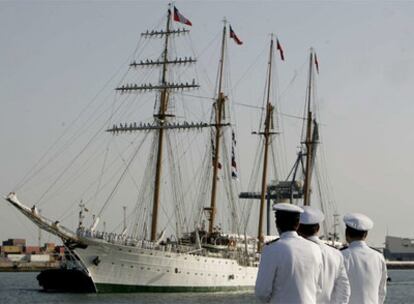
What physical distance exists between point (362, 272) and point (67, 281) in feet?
179

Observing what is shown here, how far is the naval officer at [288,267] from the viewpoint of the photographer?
24.0 ft

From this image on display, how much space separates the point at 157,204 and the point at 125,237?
12.8 feet

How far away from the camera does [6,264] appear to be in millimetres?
155375

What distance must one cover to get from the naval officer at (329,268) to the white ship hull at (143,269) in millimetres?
51026

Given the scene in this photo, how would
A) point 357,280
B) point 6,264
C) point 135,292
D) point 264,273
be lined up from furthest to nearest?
point 6,264, point 135,292, point 357,280, point 264,273

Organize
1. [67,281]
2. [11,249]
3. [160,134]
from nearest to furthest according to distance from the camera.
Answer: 1. [67,281]
2. [160,134]
3. [11,249]

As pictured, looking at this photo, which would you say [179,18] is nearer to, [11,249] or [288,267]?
[288,267]

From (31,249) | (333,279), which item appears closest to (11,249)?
(31,249)

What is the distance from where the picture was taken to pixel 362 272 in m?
9.47

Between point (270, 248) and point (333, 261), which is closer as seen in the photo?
point (270, 248)

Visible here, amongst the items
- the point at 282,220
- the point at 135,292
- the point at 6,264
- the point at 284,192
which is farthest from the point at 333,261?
the point at 6,264

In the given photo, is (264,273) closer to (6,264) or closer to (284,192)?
(284,192)

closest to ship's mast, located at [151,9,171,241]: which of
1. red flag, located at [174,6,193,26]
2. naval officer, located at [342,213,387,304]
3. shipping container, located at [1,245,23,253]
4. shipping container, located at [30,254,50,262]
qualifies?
red flag, located at [174,6,193,26]

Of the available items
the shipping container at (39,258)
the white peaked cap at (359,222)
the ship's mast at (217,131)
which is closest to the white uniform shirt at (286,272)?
the white peaked cap at (359,222)
